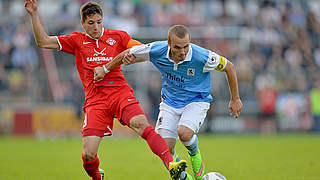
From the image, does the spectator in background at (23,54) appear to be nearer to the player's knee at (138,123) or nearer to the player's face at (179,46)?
the player's knee at (138,123)

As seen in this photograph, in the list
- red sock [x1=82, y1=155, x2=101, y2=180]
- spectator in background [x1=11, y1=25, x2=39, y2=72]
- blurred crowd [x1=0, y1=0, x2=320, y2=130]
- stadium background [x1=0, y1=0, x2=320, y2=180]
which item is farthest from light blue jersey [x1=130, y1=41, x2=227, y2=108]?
spectator in background [x1=11, y1=25, x2=39, y2=72]

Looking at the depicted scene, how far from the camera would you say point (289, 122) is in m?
22.5

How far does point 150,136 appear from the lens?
7125mm

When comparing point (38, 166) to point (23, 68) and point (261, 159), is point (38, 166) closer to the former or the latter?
point (261, 159)

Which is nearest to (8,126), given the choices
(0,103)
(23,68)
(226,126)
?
(0,103)

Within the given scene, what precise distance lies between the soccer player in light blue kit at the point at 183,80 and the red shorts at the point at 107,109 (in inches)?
13.9

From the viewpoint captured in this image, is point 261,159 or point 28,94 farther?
point 28,94

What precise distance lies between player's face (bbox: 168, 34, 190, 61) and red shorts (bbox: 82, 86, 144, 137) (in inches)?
38.6

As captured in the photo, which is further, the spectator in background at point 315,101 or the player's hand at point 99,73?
the spectator in background at point 315,101

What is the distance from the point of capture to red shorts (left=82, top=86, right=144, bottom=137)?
7477 millimetres

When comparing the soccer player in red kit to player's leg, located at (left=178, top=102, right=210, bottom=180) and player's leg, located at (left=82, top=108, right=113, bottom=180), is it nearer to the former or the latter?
player's leg, located at (left=82, top=108, right=113, bottom=180)

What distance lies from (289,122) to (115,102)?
16.2m

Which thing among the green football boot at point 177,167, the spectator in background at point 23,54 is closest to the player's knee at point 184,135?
the green football boot at point 177,167

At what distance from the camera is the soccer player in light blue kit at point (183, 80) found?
748 cm
